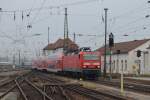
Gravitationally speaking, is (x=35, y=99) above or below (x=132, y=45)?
below

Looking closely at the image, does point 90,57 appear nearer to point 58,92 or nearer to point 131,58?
point 58,92

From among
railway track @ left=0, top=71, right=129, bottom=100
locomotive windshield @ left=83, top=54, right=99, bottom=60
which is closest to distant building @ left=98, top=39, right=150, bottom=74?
locomotive windshield @ left=83, top=54, right=99, bottom=60

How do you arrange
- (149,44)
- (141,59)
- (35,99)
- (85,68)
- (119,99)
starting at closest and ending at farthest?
(119,99) → (35,99) → (85,68) → (141,59) → (149,44)

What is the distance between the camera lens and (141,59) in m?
87.4

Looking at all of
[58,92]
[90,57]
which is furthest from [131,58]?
[58,92]

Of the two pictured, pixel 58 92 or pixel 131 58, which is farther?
pixel 131 58

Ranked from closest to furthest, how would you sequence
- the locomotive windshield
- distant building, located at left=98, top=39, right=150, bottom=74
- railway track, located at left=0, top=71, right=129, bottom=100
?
1. railway track, located at left=0, top=71, right=129, bottom=100
2. the locomotive windshield
3. distant building, located at left=98, top=39, right=150, bottom=74

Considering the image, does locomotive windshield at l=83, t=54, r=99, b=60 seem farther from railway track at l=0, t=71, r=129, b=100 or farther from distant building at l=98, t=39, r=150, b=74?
distant building at l=98, t=39, r=150, b=74

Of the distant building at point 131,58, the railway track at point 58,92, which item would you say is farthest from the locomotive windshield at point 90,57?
the distant building at point 131,58

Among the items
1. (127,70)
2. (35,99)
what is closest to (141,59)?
(127,70)

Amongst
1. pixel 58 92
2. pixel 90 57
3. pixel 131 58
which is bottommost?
pixel 58 92

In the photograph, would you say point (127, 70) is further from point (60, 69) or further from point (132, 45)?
point (60, 69)

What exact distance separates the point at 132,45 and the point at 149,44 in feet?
11.7

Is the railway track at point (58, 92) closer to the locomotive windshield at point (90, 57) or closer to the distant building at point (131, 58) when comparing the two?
the locomotive windshield at point (90, 57)
